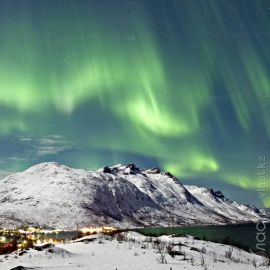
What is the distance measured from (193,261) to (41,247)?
11111 mm

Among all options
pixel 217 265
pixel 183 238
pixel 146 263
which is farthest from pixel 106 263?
pixel 183 238

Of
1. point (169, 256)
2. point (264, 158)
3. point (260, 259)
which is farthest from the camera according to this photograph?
point (260, 259)

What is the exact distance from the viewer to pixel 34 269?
23344mm

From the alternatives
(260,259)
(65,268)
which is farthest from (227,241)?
(65,268)

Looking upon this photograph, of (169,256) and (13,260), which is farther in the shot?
(169,256)

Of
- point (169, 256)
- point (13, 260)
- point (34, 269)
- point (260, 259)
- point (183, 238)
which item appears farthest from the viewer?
point (183, 238)

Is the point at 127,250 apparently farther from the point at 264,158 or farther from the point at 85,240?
the point at 264,158

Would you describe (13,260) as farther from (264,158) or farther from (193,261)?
(264,158)

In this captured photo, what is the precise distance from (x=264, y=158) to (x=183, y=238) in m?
15.1

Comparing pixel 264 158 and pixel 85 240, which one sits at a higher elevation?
pixel 264 158

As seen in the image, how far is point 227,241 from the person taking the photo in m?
48.8

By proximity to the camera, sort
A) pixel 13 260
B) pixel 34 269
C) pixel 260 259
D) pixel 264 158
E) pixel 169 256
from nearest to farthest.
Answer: pixel 34 269 → pixel 13 260 → pixel 169 256 → pixel 264 158 → pixel 260 259

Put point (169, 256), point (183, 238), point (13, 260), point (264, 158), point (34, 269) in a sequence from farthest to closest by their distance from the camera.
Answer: point (183, 238), point (264, 158), point (169, 256), point (13, 260), point (34, 269)

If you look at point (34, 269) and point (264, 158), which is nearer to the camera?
point (34, 269)
